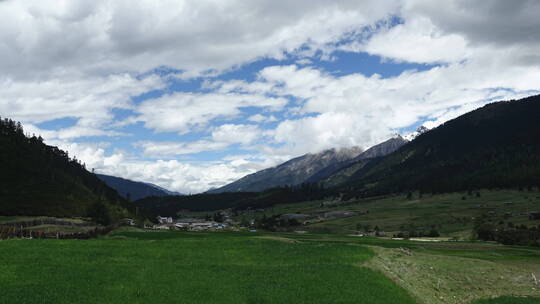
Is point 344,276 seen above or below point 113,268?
below

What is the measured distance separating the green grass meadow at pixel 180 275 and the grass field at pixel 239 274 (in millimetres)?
83

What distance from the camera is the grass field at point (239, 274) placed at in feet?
112

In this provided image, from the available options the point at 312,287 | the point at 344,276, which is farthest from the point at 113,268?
the point at 344,276

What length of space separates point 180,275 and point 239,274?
5.72m

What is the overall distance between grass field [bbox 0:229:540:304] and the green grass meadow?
8cm

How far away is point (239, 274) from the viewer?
41719 millimetres

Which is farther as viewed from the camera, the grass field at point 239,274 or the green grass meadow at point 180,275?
the grass field at point 239,274

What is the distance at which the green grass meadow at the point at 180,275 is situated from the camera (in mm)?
33469

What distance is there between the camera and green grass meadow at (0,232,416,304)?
33.5 meters

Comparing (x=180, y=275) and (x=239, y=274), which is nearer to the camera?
(x=180, y=275)

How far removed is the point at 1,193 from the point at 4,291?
594 feet

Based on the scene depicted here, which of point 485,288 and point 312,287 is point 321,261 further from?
point 485,288

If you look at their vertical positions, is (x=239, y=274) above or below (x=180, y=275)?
below

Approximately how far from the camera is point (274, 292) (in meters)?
36.9
